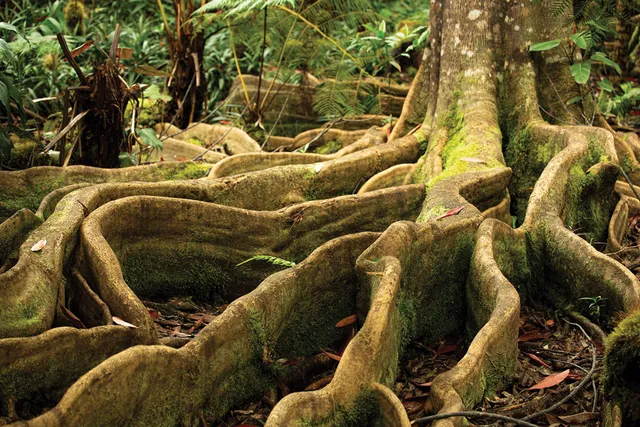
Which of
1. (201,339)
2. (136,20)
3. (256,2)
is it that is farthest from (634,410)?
(136,20)

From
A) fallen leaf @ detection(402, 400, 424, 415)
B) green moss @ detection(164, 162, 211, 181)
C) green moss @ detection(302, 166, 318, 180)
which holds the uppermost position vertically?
green moss @ detection(302, 166, 318, 180)

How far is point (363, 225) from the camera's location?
572 centimetres

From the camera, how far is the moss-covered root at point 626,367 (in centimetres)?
357

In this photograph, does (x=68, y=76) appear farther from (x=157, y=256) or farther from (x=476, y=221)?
(x=476, y=221)

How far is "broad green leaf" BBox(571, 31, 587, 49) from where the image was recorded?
6.14 metres

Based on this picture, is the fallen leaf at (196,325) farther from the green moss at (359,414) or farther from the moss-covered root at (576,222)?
the moss-covered root at (576,222)

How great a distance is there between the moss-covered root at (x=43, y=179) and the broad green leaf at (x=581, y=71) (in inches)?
139

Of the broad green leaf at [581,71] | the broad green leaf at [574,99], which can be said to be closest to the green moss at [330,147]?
the broad green leaf at [574,99]

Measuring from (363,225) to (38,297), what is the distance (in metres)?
2.47

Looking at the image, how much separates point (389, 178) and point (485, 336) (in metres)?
2.46

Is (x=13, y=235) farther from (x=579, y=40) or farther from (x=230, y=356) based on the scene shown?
(x=579, y=40)

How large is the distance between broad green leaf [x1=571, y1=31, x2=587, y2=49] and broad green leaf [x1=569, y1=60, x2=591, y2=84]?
0.23m

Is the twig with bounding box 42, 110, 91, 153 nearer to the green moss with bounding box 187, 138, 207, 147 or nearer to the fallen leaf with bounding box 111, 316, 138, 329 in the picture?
the fallen leaf with bounding box 111, 316, 138, 329

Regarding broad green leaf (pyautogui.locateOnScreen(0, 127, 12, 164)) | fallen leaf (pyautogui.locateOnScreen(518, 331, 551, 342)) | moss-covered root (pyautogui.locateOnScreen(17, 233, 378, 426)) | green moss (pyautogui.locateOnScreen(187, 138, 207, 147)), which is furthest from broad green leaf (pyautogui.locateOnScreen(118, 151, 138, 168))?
fallen leaf (pyautogui.locateOnScreen(518, 331, 551, 342))
